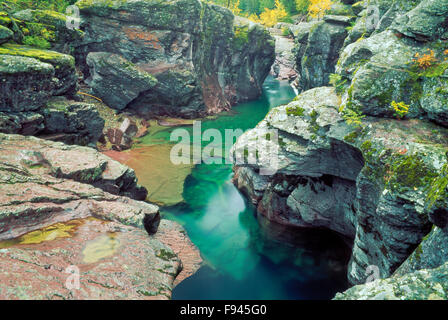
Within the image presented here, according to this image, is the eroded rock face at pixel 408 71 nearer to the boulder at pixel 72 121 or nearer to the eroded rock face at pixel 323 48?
the boulder at pixel 72 121

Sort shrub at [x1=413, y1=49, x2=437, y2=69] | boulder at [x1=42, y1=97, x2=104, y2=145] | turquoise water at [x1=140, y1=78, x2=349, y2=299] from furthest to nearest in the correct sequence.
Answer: boulder at [x1=42, y1=97, x2=104, y2=145], turquoise water at [x1=140, y1=78, x2=349, y2=299], shrub at [x1=413, y1=49, x2=437, y2=69]

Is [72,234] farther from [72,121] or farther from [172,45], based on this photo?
[172,45]

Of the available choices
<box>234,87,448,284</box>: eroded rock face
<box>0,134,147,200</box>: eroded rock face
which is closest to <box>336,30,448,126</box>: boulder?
<box>234,87,448,284</box>: eroded rock face

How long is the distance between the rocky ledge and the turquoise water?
120cm

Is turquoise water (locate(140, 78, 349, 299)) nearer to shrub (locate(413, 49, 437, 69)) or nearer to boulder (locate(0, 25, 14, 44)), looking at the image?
shrub (locate(413, 49, 437, 69))

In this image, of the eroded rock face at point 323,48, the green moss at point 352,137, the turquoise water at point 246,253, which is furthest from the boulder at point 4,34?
the eroded rock face at point 323,48

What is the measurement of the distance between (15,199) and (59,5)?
26807 millimetres

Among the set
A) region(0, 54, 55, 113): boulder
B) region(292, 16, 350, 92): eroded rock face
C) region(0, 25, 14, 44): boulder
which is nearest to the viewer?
region(0, 54, 55, 113): boulder

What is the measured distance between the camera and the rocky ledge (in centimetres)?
607

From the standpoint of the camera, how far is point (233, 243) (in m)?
14.1

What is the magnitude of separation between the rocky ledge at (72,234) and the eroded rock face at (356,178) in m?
5.74

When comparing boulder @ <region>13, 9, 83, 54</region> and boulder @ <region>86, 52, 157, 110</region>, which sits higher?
boulder @ <region>13, 9, 83, 54</region>

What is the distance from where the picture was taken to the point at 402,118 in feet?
28.9

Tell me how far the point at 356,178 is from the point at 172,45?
2398 centimetres
